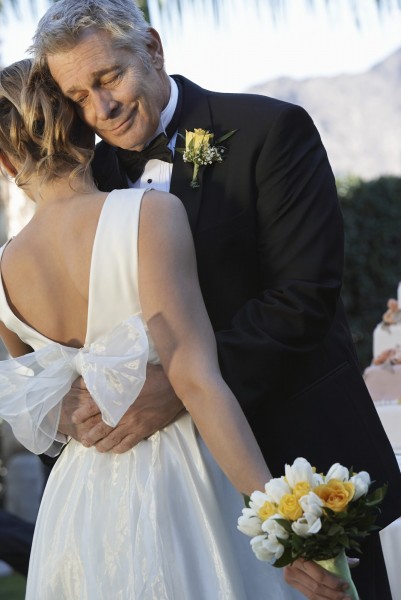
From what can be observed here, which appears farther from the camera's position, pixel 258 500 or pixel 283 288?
pixel 283 288

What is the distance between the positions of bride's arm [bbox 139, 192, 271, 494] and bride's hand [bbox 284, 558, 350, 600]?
0.75 ft

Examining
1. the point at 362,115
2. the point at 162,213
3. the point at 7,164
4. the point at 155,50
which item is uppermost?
the point at 155,50

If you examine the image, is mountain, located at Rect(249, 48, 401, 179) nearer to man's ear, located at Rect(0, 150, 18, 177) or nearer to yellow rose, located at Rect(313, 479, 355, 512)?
man's ear, located at Rect(0, 150, 18, 177)

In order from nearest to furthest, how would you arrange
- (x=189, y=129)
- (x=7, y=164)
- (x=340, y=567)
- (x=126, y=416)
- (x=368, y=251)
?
(x=340, y=567), (x=126, y=416), (x=7, y=164), (x=189, y=129), (x=368, y=251)

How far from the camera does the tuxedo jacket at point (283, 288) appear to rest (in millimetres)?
2998

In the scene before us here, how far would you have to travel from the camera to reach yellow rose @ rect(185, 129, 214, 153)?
10.6 feet

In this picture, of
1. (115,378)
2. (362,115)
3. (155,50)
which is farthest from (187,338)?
(362,115)

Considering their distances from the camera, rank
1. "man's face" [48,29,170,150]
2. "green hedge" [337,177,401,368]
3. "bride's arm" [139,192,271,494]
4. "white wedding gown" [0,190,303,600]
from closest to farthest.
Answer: "bride's arm" [139,192,271,494] < "white wedding gown" [0,190,303,600] < "man's face" [48,29,170,150] < "green hedge" [337,177,401,368]

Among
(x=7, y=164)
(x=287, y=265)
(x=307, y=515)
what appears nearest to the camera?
(x=307, y=515)

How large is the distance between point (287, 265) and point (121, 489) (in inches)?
32.8

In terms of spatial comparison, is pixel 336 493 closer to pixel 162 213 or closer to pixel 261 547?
pixel 261 547

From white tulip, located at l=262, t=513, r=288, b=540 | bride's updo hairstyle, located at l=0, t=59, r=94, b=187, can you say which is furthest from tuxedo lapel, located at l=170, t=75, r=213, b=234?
white tulip, located at l=262, t=513, r=288, b=540

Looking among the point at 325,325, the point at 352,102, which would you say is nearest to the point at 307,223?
the point at 325,325

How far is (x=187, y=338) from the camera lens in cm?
265
